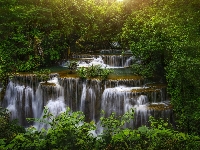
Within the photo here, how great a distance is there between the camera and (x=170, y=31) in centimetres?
1083

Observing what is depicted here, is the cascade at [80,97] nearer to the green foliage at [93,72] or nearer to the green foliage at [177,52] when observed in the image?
the green foliage at [93,72]

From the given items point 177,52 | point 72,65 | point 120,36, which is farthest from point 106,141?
point 120,36

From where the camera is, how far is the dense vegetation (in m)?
8.52

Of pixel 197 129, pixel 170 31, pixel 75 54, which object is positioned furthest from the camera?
pixel 75 54

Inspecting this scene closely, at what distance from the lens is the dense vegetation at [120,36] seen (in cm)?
852

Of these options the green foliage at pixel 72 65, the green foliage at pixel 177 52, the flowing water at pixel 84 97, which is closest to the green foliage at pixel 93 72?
the flowing water at pixel 84 97

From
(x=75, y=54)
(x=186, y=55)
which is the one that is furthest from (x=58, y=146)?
(x=75, y=54)

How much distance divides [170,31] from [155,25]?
Result: 109 centimetres

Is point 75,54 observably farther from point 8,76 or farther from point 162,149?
point 162,149

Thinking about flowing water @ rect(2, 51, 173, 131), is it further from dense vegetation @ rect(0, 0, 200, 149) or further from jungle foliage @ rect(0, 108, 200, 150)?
jungle foliage @ rect(0, 108, 200, 150)

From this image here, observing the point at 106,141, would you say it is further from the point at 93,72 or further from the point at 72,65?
the point at 72,65

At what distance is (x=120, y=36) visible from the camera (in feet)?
58.1

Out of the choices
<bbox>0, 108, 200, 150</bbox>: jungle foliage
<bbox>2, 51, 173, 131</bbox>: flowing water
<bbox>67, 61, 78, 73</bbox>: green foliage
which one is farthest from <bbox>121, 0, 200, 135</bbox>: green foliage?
<bbox>67, 61, 78, 73</bbox>: green foliage

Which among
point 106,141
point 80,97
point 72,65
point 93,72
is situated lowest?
point 106,141
